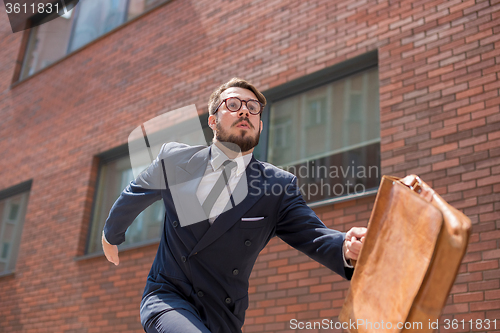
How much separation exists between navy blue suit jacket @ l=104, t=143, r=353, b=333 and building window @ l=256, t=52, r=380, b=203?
3307 mm

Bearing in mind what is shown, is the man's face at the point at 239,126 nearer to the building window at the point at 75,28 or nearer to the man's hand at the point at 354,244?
the man's hand at the point at 354,244

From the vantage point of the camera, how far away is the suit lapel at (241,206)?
2637mm

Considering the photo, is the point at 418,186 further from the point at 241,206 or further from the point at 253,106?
the point at 253,106

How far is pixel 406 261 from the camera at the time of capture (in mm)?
1984

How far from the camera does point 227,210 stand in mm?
2727

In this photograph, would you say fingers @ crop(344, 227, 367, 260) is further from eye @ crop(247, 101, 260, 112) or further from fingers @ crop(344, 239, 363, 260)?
eye @ crop(247, 101, 260, 112)

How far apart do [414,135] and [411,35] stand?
1.19 metres

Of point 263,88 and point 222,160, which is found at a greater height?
point 222,160

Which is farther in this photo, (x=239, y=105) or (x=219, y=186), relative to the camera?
(x=239, y=105)

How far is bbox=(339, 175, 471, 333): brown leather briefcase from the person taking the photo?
71.5 inches

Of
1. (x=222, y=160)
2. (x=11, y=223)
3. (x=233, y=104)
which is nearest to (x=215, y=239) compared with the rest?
(x=222, y=160)

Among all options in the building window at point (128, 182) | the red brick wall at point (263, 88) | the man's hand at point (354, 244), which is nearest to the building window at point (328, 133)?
the red brick wall at point (263, 88)

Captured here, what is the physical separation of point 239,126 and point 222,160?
20 cm

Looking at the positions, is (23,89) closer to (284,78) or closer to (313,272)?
(284,78)
